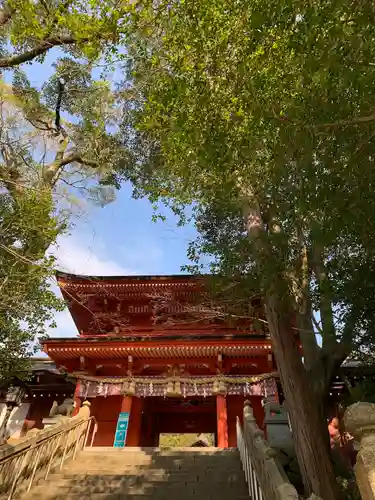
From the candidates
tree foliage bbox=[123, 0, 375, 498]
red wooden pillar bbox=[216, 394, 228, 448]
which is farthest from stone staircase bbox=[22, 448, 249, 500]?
tree foliage bbox=[123, 0, 375, 498]

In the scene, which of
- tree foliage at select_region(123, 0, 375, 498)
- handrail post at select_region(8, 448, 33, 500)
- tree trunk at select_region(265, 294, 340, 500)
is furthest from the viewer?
handrail post at select_region(8, 448, 33, 500)

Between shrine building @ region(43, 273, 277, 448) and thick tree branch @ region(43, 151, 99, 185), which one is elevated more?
thick tree branch @ region(43, 151, 99, 185)

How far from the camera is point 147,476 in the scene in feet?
20.7

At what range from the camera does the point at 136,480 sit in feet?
19.8

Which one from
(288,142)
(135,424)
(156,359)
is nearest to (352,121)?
(288,142)

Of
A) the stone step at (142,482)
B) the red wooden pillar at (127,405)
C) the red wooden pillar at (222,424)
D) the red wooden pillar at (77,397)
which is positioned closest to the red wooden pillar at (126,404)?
the red wooden pillar at (127,405)

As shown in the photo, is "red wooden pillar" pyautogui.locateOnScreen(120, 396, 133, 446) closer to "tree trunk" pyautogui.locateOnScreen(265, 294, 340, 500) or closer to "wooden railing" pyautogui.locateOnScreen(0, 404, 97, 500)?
"wooden railing" pyautogui.locateOnScreen(0, 404, 97, 500)

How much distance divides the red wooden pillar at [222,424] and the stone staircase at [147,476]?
1650 mm

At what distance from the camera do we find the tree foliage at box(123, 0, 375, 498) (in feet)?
12.8

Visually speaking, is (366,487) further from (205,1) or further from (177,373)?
(177,373)

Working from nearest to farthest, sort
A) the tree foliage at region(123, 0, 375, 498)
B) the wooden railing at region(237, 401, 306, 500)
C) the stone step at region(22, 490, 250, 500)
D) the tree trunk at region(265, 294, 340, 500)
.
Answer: the wooden railing at region(237, 401, 306, 500) < the tree foliage at region(123, 0, 375, 498) < the tree trunk at region(265, 294, 340, 500) < the stone step at region(22, 490, 250, 500)

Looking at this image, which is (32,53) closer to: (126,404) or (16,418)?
A: (126,404)

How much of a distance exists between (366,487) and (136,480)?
16.4 feet

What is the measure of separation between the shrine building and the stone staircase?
2.25 metres
